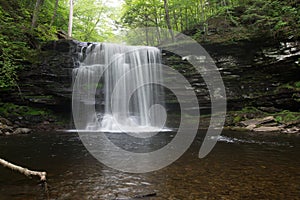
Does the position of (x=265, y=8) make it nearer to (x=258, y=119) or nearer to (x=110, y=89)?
(x=258, y=119)

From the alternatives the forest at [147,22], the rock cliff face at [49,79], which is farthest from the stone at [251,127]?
the rock cliff face at [49,79]

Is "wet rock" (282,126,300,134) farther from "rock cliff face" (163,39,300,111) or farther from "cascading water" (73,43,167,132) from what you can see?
"cascading water" (73,43,167,132)

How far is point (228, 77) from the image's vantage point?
50.8 ft

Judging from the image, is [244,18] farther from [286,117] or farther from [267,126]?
[267,126]

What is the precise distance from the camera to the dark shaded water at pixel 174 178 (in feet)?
11.8

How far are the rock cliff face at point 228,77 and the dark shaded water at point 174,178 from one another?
29.3 ft

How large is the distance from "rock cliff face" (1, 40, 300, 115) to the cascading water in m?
1.04

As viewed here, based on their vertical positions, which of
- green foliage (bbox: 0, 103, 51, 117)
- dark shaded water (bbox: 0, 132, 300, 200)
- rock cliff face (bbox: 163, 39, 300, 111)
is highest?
rock cliff face (bbox: 163, 39, 300, 111)

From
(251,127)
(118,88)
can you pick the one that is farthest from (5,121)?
(251,127)

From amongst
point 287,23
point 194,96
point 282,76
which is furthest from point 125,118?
point 287,23

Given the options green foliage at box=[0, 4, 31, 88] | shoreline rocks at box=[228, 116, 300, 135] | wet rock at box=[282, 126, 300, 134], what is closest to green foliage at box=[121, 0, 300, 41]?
shoreline rocks at box=[228, 116, 300, 135]

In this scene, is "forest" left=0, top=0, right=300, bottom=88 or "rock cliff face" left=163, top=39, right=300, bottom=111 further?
"rock cliff face" left=163, top=39, right=300, bottom=111

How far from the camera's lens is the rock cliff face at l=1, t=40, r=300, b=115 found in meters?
14.1

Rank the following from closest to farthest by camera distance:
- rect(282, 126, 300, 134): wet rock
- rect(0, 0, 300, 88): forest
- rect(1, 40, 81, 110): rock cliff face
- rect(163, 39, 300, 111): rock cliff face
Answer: rect(282, 126, 300, 134): wet rock
rect(0, 0, 300, 88): forest
rect(163, 39, 300, 111): rock cliff face
rect(1, 40, 81, 110): rock cliff face
